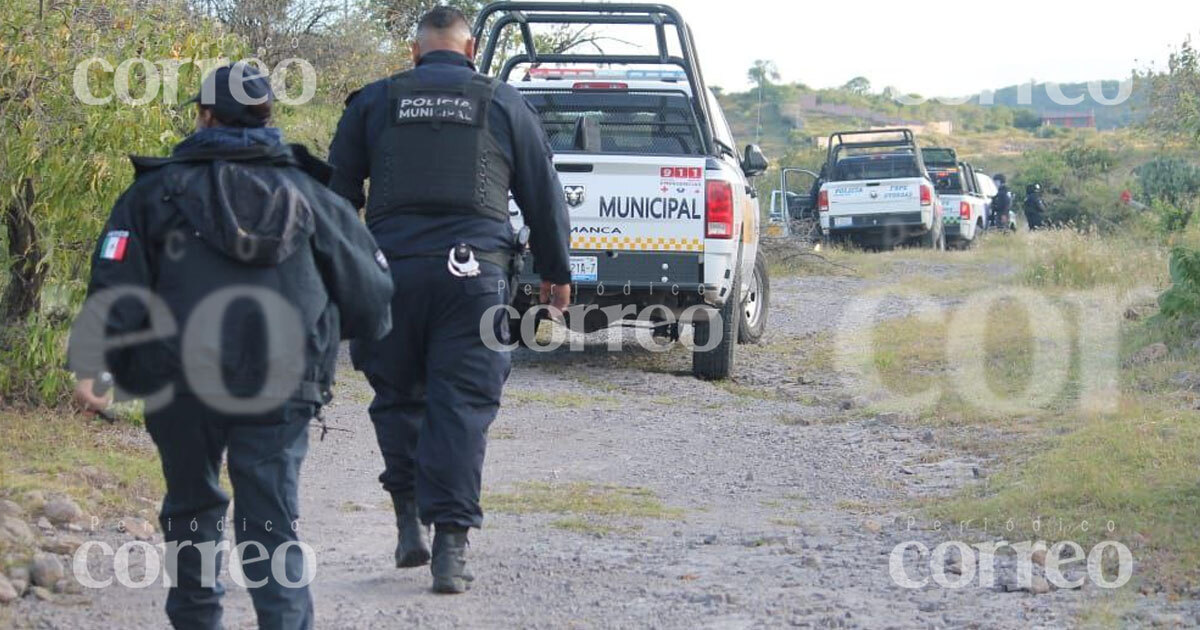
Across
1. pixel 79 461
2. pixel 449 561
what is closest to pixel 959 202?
pixel 79 461

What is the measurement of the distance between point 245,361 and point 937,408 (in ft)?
20.1

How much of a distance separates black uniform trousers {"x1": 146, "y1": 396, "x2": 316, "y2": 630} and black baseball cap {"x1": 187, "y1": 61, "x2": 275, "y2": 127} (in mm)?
717

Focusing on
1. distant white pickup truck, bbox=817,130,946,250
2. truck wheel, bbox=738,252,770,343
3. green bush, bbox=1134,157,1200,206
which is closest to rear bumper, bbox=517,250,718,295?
truck wheel, bbox=738,252,770,343

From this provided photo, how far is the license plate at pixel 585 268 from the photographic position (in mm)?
9844

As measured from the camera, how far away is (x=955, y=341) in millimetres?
12297

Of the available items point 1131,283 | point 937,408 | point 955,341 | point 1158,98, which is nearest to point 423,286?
point 937,408

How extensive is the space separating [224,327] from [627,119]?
22.7 feet

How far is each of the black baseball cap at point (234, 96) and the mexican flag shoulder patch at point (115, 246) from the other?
41 cm

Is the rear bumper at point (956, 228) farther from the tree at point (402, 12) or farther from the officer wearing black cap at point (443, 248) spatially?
the officer wearing black cap at point (443, 248)

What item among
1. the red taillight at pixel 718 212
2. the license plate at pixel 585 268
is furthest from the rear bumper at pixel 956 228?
the license plate at pixel 585 268

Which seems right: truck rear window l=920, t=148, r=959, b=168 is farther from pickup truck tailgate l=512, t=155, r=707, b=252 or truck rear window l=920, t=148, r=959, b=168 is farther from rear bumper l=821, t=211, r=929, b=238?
pickup truck tailgate l=512, t=155, r=707, b=252

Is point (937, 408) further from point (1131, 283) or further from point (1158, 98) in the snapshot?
point (1158, 98)

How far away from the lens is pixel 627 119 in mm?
10500

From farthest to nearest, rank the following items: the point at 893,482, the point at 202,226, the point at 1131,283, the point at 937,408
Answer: the point at 1131,283 → the point at 937,408 → the point at 893,482 → the point at 202,226
